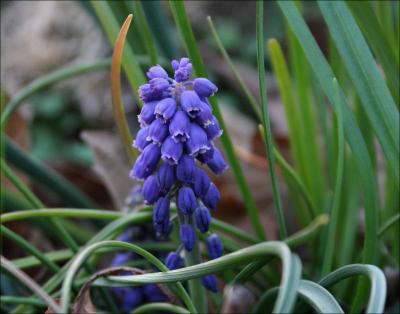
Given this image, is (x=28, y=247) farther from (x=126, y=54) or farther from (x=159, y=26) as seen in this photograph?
(x=159, y=26)

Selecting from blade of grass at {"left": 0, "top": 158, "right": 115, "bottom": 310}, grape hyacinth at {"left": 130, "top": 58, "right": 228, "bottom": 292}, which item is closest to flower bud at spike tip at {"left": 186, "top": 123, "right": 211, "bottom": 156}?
grape hyacinth at {"left": 130, "top": 58, "right": 228, "bottom": 292}

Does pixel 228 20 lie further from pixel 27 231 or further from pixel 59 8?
pixel 27 231

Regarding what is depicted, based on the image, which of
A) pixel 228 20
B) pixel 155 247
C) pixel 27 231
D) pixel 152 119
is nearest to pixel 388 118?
pixel 152 119

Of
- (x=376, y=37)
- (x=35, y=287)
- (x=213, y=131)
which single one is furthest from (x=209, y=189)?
(x=376, y=37)

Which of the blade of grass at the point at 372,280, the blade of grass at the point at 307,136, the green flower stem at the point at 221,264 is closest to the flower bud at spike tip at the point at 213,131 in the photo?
the green flower stem at the point at 221,264

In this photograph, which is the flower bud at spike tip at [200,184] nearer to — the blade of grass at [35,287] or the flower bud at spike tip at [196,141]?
the flower bud at spike tip at [196,141]

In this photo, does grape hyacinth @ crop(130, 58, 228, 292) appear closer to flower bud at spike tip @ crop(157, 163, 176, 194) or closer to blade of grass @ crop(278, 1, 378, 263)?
flower bud at spike tip @ crop(157, 163, 176, 194)

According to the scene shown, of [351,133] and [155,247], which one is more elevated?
[351,133]
